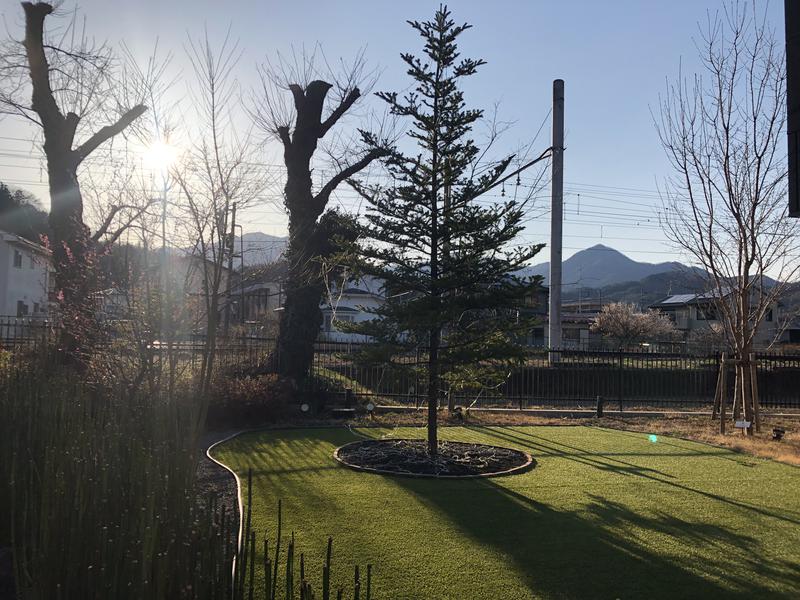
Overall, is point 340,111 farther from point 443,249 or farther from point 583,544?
point 583,544

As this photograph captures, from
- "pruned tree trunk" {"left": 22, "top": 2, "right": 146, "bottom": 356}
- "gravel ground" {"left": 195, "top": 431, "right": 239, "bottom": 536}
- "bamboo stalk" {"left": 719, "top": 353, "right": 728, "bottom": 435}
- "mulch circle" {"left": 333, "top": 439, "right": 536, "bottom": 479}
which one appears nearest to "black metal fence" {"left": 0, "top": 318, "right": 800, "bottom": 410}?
"pruned tree trunk" {"left": 22, "top": 2, "right": 146, "bottom": 356}

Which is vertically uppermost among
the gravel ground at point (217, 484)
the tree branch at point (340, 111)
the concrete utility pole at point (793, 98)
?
the tree branch at point (340, 111)

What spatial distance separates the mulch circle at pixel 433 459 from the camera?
22.0 feet

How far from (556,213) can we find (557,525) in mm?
17251

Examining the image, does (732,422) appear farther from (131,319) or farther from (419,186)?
(131,319)

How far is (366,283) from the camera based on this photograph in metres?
8.13

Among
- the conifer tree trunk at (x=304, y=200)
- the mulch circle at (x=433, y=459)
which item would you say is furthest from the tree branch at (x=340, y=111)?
the mulch circle at (x=433, y=459)

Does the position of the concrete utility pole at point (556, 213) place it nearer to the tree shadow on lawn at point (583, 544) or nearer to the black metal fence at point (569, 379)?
the black metal fence at point (569, 379)

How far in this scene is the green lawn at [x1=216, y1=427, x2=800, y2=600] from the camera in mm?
3775

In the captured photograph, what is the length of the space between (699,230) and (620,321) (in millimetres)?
31129

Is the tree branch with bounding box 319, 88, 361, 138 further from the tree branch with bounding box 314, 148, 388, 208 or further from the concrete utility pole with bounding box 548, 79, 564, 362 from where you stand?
the concrete utility pole with bounding box 548, 79, 564, 362

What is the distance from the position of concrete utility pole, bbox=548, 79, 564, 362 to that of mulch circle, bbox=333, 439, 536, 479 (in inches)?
528

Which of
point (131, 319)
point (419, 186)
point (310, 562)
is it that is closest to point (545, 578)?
point (310, 562)

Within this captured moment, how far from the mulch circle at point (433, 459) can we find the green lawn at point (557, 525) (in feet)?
0.71
